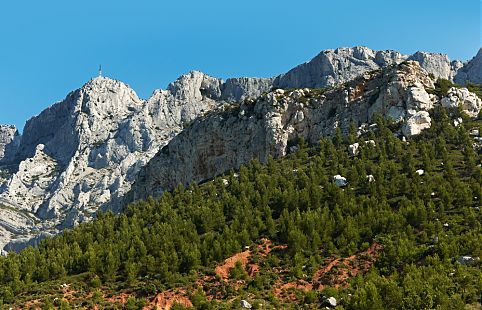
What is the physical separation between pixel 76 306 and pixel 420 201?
51.6 meters

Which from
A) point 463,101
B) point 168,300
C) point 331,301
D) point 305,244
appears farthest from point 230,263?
point 463,101

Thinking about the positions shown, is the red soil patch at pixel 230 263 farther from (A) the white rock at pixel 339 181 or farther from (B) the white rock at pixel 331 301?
(A) the white rock at pixel 339 181

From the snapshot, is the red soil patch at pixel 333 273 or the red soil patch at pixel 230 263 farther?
the red soil patch at pixel 230 263

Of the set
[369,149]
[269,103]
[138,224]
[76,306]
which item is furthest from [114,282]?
[269,103]

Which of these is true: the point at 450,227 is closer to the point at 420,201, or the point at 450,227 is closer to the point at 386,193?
the point at 420,201

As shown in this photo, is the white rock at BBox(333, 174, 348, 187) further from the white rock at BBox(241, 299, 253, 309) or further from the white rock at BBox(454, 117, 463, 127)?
the white rock at BBox(241, 299, 253, 309)

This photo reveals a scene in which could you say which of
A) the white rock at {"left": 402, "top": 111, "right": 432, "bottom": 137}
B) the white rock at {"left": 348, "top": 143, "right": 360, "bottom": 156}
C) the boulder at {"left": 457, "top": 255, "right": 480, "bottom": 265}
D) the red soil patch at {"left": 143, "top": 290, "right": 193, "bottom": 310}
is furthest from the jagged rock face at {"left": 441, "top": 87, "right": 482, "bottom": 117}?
the red soil patch at {"left": 143, "top": 290, "right": 193, "bottom": 310}

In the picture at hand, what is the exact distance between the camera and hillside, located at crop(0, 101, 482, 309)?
6047 centimetres

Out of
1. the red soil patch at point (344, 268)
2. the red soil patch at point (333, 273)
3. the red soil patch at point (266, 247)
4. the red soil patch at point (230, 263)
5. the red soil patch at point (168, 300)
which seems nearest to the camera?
the red soil patch at point (168, 300)

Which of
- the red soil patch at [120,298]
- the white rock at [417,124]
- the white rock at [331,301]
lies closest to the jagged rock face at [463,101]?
the white rock at [417,124]

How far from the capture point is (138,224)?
9850 cm

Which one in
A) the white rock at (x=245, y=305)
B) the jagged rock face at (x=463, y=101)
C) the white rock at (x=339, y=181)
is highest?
the jagged rock face at (x=463, y=101)

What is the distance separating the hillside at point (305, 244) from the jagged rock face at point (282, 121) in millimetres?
14240

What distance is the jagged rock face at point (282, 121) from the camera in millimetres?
121562
